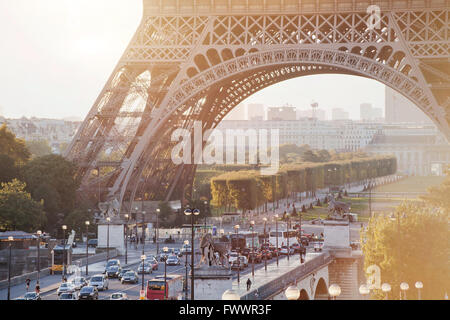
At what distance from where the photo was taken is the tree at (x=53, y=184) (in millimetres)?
59406

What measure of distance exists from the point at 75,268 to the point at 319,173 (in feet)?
273

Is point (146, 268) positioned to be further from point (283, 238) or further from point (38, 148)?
point (38, 148)

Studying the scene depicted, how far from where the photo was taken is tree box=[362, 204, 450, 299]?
37.8 meters

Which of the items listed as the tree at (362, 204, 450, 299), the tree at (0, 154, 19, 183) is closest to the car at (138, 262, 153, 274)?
the tree at (362, 204, 450, 299)

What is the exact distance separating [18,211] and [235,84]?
2310 centimetres

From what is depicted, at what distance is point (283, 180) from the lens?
351 feet

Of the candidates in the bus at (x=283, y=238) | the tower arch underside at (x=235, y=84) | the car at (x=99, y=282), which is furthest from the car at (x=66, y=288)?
the bus at (x=283, y=238)

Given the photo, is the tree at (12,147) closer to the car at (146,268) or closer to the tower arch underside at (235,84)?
the tower arch underside at (235,84)

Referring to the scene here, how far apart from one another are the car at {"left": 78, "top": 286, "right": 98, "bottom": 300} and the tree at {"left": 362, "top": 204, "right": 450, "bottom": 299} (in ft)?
41.3

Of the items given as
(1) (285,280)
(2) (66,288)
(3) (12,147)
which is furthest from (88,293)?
(3) (12,147)

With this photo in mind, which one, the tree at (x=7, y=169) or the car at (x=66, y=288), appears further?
the tree at (x=7, y=169)

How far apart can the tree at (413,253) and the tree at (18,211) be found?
2349cm

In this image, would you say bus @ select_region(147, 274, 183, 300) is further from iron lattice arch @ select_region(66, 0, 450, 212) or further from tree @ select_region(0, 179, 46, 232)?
iron lattice arch @ select_region(66, 0, 450, 212)
